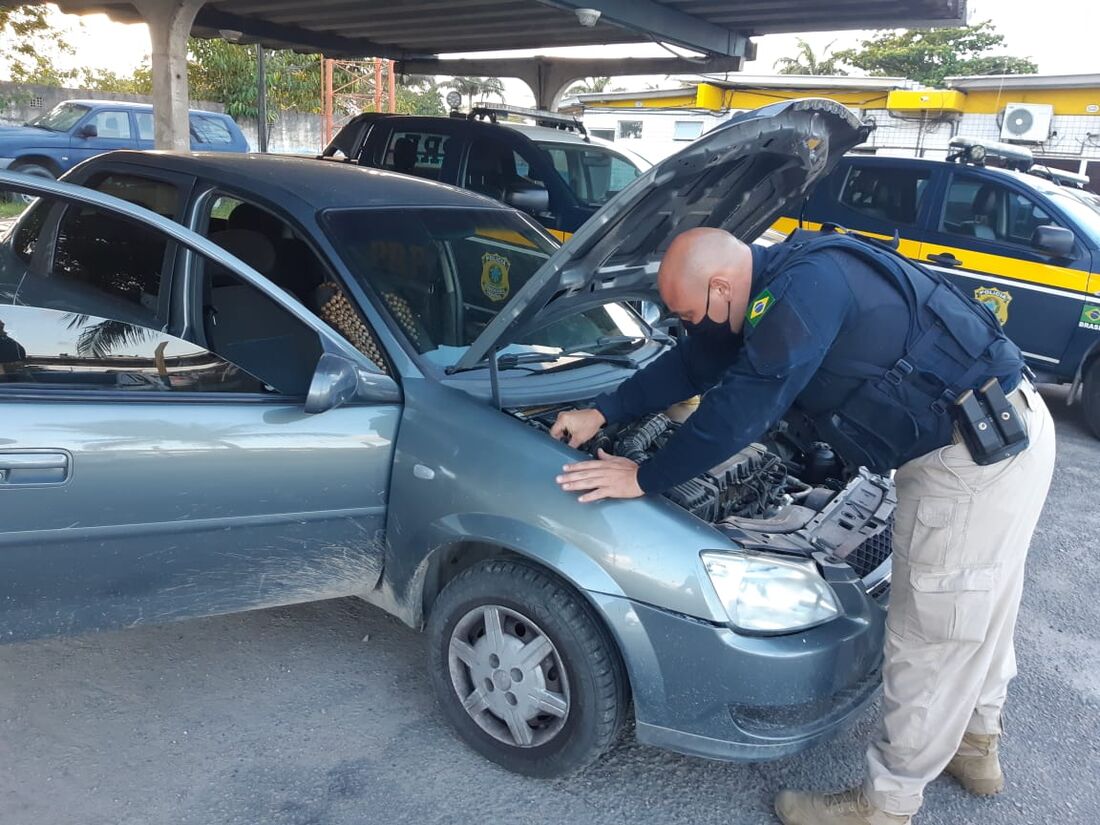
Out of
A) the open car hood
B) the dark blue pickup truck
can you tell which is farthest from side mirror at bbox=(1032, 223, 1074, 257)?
the dark blue pickup truck


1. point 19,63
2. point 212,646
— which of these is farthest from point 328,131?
point 212,646

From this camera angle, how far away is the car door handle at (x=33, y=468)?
2.13 m

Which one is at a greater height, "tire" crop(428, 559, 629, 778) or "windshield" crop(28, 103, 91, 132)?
"windshield" crop(28, 103, 91, 132)

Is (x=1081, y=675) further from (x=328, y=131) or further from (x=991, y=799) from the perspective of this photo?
(x=328, y=131)

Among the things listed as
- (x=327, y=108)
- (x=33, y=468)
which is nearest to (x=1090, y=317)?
(x=33, y=468)

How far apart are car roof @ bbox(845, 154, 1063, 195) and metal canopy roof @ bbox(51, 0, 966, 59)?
6.49 feet

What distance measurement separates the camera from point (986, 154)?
697 centimetres

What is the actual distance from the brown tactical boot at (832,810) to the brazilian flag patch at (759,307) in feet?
4.27

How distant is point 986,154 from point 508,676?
6426mm

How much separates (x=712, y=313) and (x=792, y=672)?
89cm

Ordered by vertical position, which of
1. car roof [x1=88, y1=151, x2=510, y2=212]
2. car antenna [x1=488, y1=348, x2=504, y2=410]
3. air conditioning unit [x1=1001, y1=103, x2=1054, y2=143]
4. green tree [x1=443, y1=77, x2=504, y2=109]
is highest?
green tree [x1=443, y1=77, x2=504, y2=109]

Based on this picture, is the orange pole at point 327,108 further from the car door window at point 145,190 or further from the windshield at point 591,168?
the car door window at point 145,190

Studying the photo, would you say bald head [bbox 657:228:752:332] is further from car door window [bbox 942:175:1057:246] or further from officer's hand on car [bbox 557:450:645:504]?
car door window [bbox 942:175:1057:246]

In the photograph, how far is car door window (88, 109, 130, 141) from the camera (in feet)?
47.5
